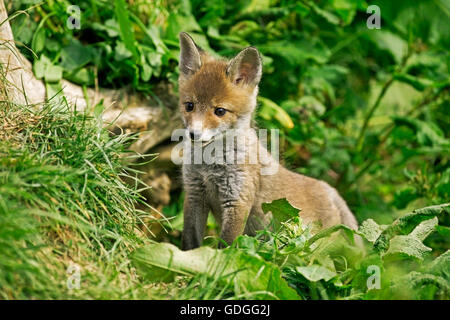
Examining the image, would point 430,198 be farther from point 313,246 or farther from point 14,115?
point 14,115

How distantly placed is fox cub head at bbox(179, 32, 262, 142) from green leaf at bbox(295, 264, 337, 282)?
1206 millimetres

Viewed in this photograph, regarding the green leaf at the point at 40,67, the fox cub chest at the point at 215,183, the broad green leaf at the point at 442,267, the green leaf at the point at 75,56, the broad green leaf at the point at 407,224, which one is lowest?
the broad green leaf at the point at 442,267

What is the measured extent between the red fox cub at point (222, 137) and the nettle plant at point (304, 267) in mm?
615

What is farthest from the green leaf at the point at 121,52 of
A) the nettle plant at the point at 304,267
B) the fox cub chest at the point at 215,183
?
the nettle plant at the point at 304,267

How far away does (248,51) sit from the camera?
11.8 feet

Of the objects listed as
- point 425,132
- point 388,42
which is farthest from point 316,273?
point 388,42

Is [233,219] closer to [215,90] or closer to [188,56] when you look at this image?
[215,90]

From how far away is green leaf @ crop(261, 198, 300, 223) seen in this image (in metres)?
3.09

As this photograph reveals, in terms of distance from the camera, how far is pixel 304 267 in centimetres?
262

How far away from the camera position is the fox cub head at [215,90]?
3.48 meters

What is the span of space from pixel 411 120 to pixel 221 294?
356 centimetres

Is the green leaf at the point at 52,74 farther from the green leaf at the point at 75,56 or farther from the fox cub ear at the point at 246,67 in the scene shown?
the fox cub ear at the point at 246,67

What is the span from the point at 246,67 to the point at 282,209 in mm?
1151

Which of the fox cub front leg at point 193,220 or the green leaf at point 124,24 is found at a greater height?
the green leaf at point 124,24
